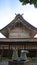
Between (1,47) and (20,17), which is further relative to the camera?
(20,17)

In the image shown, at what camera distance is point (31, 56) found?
1109cm

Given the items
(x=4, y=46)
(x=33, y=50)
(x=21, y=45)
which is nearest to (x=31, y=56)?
(x=33, y=50)

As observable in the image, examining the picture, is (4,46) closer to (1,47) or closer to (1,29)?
(1,47)

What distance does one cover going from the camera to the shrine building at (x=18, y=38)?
33.8ft

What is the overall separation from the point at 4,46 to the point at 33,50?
1.94 m

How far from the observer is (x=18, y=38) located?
10.3 m

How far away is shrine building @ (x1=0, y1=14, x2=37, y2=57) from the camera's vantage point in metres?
10.3

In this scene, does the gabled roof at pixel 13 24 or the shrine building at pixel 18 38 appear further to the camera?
the gabled roof at pixel 13 24

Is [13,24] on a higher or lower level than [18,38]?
higher

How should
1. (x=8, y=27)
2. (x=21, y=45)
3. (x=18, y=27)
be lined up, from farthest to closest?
(x=18, y=27) → (x=8, y=27) → (x=21, y=45)

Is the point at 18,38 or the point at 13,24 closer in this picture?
the point at 18,38

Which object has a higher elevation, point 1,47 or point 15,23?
point 15,23

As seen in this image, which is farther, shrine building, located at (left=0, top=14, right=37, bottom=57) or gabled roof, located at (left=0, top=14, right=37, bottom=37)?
gabled roof, located at (left=0, top=14, right=37, bottom=37)

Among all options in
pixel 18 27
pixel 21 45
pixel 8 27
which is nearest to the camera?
pixel 21 45
